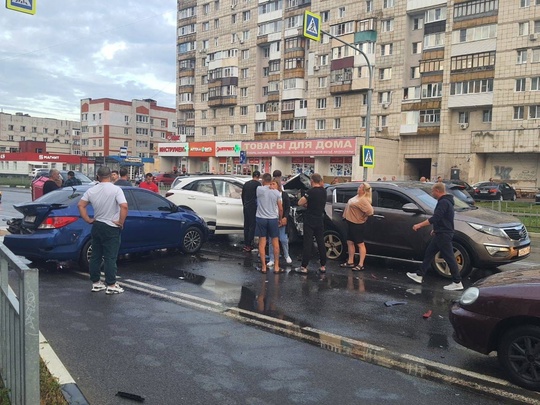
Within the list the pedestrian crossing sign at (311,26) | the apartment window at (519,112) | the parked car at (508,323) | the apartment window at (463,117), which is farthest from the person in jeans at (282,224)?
the apartment window at (463,117)

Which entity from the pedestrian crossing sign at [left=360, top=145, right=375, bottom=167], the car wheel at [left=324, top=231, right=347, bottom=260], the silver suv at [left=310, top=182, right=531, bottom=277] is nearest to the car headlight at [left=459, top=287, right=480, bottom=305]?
the silver suv at [left=310, top=182, right=531, bottom=277]

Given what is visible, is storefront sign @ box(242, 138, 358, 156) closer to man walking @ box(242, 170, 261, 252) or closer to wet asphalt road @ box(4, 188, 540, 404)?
man walking @ box(242, 170, 261, 252)

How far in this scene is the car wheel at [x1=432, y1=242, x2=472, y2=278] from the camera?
8484mm

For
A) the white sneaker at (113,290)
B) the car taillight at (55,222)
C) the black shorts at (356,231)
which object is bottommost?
the white sneaker at (113,290)

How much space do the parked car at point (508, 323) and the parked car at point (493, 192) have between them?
97.8 ft

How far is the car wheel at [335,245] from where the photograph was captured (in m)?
10.2

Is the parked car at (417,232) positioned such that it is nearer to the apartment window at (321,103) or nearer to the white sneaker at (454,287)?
the white sneaker at (454,287)

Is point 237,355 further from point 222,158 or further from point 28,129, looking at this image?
point 28,129

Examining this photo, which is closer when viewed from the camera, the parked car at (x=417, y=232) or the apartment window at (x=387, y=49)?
the parked car at (x=417, y=232)

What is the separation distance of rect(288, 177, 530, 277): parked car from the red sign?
1921 inches

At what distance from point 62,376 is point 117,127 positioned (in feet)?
311

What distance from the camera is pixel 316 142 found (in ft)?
154

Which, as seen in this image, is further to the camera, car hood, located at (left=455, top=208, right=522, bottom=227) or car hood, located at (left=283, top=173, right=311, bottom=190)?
car hood, located at (left=283, top=173, right=311, bottom=190)

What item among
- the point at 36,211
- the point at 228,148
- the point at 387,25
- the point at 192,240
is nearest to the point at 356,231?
the point at 192,240
